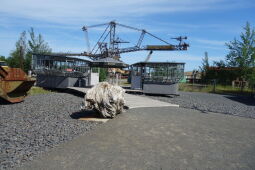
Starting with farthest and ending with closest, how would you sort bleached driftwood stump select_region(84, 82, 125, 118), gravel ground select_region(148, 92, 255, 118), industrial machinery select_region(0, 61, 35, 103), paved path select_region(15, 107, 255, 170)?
1. gravel ground select_region(148, 92, 255, 118)
2. industrial machinery select_region(0, 61, 35, 103)
3. bleached driftwood stump select_region(84, 82, 125, 118)
4. paved path select_region(15, 107, 255, 170)

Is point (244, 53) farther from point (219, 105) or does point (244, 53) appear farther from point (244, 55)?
point (219, 105)

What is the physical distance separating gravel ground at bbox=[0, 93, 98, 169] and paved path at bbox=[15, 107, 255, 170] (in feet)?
1.13

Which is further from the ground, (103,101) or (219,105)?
(103,101)

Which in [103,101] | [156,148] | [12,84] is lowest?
[156,148]

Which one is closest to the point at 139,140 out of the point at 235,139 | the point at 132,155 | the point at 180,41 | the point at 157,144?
the point at 157,144

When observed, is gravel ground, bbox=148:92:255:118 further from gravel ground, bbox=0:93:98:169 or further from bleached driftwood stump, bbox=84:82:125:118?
gravel ground, bbox=0:93:98:169

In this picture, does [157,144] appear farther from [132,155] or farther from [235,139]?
[235,139]

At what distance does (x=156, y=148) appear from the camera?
446cm

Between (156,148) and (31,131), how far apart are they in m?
3.23

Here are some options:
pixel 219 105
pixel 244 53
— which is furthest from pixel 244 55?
pixel 219 105

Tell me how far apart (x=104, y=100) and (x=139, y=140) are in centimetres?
254

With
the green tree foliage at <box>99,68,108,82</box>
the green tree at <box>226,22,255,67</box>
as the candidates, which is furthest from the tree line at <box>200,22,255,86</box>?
the green tree foliage at <box>99,68,108,82</box>

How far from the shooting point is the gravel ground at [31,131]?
155 inches

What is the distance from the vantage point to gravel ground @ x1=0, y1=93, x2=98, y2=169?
3930mm
